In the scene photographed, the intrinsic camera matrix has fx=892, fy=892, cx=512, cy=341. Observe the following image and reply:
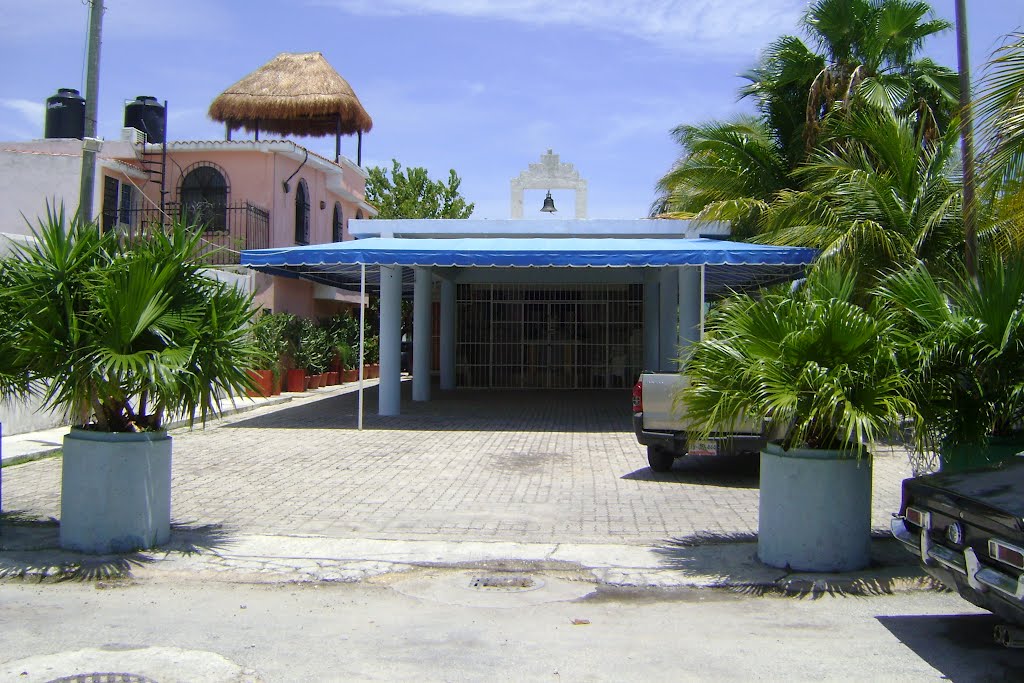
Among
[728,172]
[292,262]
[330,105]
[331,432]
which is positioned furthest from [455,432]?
[330,105]

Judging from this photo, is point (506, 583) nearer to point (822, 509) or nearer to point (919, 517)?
point (822, 509)

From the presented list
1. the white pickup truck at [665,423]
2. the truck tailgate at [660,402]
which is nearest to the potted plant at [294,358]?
the white pickup truck at [665,423]

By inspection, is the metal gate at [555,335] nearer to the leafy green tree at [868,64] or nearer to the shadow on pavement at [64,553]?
the leafy green tree at [868,64]

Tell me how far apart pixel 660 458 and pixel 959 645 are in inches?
221

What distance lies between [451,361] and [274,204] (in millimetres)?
6002

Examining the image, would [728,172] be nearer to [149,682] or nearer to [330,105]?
[330,105]

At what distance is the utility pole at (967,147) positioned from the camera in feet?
25.7

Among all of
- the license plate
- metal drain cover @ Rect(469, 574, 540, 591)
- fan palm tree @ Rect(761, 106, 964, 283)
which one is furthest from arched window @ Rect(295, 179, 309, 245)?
metal drain cover @ Rect(469, 574, 540, 591)

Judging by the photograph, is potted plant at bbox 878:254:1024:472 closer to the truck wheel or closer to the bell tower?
the truck wheel

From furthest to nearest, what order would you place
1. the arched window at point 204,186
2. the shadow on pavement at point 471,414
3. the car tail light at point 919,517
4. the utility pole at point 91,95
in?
the arched window at point 204,186, the shadow on pavement at point 471,414, the utility pole at point 91,95, the car tail light at point 919,517

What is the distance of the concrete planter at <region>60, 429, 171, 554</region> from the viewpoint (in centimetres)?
667

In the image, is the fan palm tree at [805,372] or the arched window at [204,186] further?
the arched window at [204,186]

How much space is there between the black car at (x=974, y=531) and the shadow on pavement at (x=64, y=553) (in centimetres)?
506

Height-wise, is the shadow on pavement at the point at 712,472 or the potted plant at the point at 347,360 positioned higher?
the potted plant at the point at 347,360
